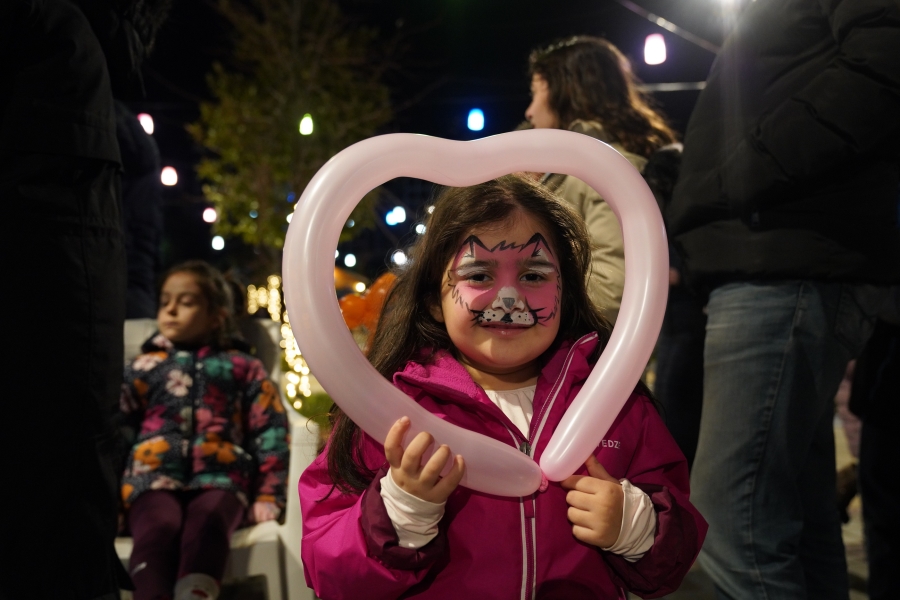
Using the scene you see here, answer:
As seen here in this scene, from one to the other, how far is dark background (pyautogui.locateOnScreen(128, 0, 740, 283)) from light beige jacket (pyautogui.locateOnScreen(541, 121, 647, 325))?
416 cm

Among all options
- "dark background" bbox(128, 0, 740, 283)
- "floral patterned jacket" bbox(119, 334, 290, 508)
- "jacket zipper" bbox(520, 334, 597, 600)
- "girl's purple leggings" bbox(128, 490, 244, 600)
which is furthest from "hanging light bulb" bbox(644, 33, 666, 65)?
"jacket zipper" bbox(520, 334, 597, 600)

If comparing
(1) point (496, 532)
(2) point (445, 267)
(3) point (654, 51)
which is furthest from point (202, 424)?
(3) point (654, 51)

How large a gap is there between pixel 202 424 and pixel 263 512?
37cm

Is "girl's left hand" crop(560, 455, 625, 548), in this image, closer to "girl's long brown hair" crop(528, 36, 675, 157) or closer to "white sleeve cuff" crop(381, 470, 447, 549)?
"white sleeve cuff" crop(381, 470, 447, 549)

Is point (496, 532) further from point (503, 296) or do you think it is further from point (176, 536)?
point (176, 536)

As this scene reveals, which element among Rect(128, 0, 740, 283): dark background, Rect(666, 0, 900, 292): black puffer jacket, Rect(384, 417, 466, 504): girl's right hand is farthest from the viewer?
Rect(128, 0, 740, 283): dark background

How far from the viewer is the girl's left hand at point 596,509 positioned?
1081mm

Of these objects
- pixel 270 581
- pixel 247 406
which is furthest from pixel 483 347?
pixel 247 406

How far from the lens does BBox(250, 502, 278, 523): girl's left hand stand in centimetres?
233

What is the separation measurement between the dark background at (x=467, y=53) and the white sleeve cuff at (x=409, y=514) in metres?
5.21

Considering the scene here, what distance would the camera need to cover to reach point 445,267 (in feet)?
4.36

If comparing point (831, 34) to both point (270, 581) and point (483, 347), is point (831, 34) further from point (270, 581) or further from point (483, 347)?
point (270, 581)

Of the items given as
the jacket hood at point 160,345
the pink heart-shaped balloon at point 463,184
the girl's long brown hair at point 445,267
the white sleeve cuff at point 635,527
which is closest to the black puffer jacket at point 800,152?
the girl's long brown hair at point 445,267

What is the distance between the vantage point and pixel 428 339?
1.37 meters
